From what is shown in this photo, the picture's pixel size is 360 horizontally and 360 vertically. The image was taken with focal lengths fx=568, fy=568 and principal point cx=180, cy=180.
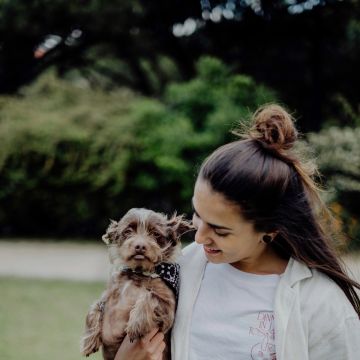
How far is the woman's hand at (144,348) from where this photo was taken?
229cm

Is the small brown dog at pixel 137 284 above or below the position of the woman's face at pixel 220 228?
below

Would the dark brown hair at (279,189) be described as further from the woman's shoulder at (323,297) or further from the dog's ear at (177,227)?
the dog's ear at (177,227)

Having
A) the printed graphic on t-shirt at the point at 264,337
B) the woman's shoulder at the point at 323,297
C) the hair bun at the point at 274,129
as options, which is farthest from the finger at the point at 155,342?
the hair bun at the point at 274,129

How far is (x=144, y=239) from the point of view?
2664mm

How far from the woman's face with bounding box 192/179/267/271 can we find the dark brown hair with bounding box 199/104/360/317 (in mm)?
31

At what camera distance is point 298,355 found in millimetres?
1997

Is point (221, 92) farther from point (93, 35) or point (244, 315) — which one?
point (244, 315)

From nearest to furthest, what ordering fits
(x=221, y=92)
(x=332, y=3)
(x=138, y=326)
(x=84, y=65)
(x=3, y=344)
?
(x=138, y=326) < (x=3, y=344) < (x=221, y=92) < (x=332, y=3) < (x=84, y=65)

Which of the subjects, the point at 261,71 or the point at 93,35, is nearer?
the point at 261,71

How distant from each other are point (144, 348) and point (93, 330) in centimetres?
37

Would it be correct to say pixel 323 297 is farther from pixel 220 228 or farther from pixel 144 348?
pixel 144 348

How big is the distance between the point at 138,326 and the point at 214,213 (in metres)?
0.62

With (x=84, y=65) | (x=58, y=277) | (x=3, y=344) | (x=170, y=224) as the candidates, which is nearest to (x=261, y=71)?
(x=84, y=65)

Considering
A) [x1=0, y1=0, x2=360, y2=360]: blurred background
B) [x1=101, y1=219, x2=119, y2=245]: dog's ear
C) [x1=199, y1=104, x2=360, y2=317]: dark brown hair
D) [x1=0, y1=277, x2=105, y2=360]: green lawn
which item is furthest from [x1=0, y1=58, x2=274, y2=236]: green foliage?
[x1=199, y1=104, x2=360, y2=317]: dark brown hair
